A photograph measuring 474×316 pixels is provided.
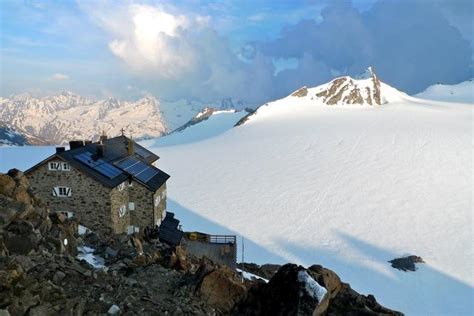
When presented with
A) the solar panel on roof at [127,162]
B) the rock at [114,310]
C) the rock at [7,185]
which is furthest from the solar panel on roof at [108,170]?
the rock at [114,310]

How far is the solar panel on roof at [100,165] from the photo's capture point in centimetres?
3229

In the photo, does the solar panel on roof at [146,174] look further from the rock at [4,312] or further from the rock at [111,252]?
the rock at [4,312]

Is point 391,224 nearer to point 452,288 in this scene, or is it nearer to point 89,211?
point 452,288

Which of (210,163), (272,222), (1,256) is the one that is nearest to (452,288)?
(272,222)

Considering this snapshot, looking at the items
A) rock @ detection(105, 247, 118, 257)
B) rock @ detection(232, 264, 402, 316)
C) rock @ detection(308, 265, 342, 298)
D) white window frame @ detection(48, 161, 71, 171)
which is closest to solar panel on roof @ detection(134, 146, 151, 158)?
white window frame @ detection(48, 161, 71, 171)

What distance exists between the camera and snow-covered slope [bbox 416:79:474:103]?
158 m

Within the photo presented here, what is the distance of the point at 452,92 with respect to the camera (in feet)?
572

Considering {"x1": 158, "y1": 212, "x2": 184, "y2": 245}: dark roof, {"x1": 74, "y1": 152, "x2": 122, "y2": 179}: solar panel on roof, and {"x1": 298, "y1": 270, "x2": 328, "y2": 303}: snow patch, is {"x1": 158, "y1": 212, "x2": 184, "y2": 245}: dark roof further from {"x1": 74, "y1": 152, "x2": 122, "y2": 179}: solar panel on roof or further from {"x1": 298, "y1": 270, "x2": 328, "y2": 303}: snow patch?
{"x1": 298, "y1": 270, "x2": 328, "y2": 303}: snow patch

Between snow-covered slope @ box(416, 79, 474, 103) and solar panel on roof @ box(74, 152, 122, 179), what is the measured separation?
148m

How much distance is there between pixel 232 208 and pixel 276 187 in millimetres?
10572

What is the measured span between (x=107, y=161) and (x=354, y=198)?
37.8 meters

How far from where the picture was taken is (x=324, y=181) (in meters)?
67.8

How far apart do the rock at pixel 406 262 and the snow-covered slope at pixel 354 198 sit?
76 centimetres

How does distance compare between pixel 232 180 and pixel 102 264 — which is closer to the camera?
pixel 102 264
